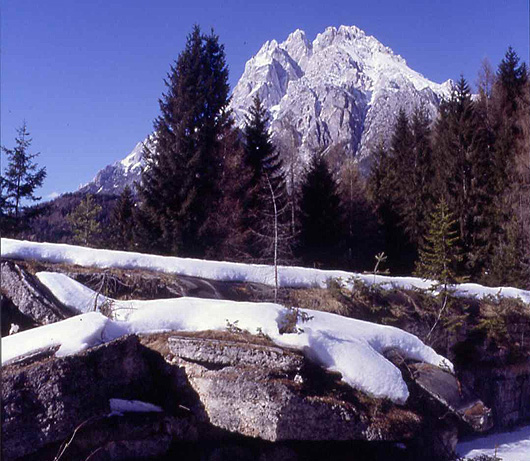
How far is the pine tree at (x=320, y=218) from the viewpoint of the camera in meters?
23.4

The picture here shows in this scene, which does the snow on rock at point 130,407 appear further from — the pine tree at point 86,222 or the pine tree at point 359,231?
the pine tree at point 359,231

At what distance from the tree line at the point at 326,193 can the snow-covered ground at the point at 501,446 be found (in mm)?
4506

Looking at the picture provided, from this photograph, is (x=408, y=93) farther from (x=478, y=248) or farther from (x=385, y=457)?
(x=385, y=457)

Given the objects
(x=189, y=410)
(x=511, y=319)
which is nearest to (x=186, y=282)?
(x=189, y=410)

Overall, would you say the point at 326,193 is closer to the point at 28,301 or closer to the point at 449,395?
the point at 449,395

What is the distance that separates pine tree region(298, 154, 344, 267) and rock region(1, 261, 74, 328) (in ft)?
50.0

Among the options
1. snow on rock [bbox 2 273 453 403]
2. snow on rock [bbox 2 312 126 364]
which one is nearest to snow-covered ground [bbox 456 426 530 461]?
snow on rock [bbox 2 273 453 403]

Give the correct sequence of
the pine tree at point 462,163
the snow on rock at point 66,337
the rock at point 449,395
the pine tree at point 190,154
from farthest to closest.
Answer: the pine tree at point 462,163 < the pine tree at point 190,154 < the rock at point 449,395 < the snow on rock at point 66,337

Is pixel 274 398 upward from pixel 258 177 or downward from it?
downward

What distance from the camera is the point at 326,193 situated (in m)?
24.1

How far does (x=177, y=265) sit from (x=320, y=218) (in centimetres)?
1324

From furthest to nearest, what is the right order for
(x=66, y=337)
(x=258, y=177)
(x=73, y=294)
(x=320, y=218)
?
(x=320, y=218)
(x=258, y=177)
(x=73, y=294)
(x=66, y=337)

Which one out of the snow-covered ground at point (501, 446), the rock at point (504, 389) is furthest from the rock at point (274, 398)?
the rock at point (504, 389)

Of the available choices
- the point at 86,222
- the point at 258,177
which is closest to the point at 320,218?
the point at 258,177
